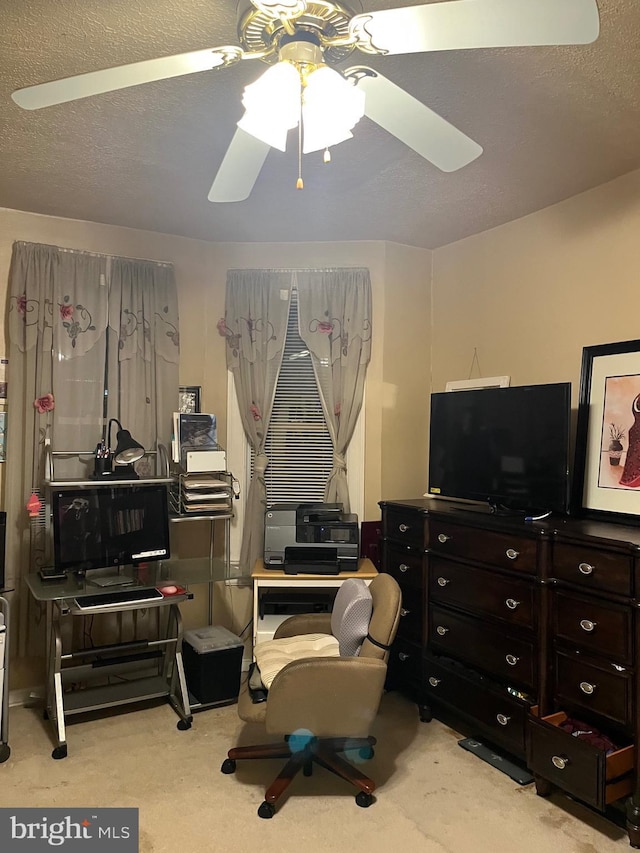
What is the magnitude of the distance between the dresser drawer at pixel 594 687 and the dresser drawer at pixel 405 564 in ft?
2.87

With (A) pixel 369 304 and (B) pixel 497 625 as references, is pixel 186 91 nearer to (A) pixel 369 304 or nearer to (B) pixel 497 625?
(A) pixel 369 304

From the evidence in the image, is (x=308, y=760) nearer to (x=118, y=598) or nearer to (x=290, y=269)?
(x=118, y=598)

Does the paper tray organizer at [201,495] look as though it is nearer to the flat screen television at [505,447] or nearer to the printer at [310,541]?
the printer at [310,541]

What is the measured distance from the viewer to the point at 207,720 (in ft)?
10.7

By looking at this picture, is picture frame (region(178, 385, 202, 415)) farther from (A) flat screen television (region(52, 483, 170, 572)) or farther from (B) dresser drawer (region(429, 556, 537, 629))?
(B) dresser drawer (region(429, 556, 537, 629))

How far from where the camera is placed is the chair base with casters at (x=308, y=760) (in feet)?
8.09

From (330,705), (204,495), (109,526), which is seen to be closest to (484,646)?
(330,705)

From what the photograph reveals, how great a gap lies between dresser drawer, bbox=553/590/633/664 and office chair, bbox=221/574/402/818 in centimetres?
65

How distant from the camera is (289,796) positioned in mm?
2557

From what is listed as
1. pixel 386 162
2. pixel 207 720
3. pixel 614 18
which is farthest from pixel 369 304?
pixel 207 720

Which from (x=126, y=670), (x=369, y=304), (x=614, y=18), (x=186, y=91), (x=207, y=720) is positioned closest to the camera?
(x=614, y=18)

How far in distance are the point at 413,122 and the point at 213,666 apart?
279 centimetres

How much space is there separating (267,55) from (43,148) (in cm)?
147

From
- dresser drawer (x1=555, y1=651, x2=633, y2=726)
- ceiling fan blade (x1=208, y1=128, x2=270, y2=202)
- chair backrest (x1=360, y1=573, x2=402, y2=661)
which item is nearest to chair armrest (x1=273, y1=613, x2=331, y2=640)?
chair backrest (x1=360, y1=573, x2=402, y2=661)
